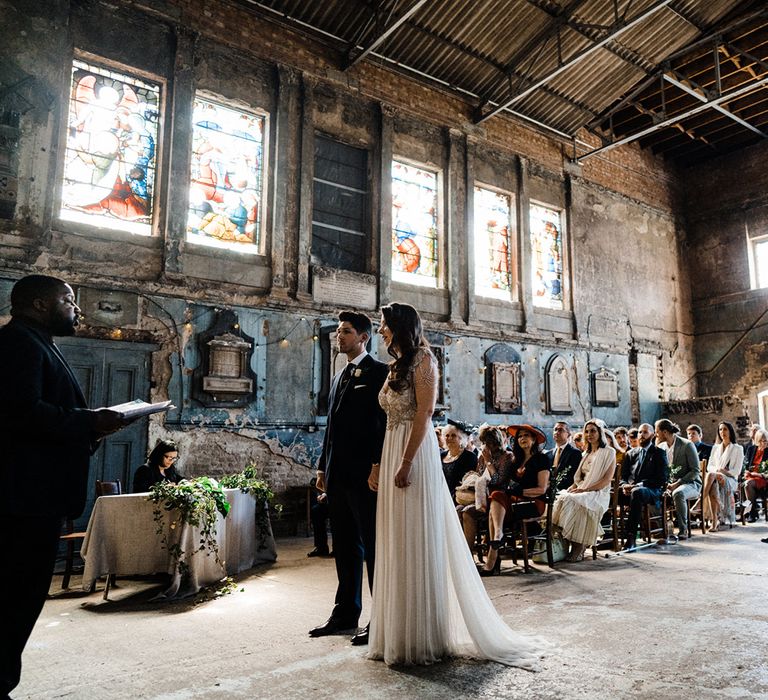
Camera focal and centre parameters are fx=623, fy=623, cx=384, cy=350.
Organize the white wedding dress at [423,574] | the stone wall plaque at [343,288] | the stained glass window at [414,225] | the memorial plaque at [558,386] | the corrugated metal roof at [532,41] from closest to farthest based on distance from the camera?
the white wedding dress at [423,574] → the stone wall plaque at [343,288] → the corrugated metal roof at [532,41] → the stained glass window at [414,225] → the memorial plaque at [558,386]

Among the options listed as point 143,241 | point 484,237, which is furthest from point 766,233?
point 143,241

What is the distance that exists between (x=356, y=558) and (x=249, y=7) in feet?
28.8

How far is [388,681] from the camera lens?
2641mm

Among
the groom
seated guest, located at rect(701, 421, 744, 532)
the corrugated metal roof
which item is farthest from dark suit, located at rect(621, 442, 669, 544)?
the corrugated metal roof

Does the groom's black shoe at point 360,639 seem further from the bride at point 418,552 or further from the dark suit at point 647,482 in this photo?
the dark suit at point 647,482

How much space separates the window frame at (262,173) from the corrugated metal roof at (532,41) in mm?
1513

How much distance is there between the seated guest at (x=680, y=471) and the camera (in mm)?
7336

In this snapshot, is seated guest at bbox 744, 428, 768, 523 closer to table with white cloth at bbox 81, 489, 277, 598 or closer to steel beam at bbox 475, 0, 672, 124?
steel beam at bbox 475, 0, 672, 124

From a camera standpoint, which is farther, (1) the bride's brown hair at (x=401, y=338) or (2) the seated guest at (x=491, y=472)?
(2) the seated guest at (x=491, y=472)

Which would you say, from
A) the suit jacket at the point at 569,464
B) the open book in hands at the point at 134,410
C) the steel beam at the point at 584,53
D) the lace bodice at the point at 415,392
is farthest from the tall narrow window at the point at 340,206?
the open book in hands at the point at 134,410

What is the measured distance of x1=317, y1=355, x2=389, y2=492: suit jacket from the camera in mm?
3416

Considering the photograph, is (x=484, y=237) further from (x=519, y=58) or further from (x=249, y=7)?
(x=249, y=7)

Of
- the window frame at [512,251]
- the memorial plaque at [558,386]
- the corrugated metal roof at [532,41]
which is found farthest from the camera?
the memorial plaque at [558,386]

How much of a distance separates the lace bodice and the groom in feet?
1.15
